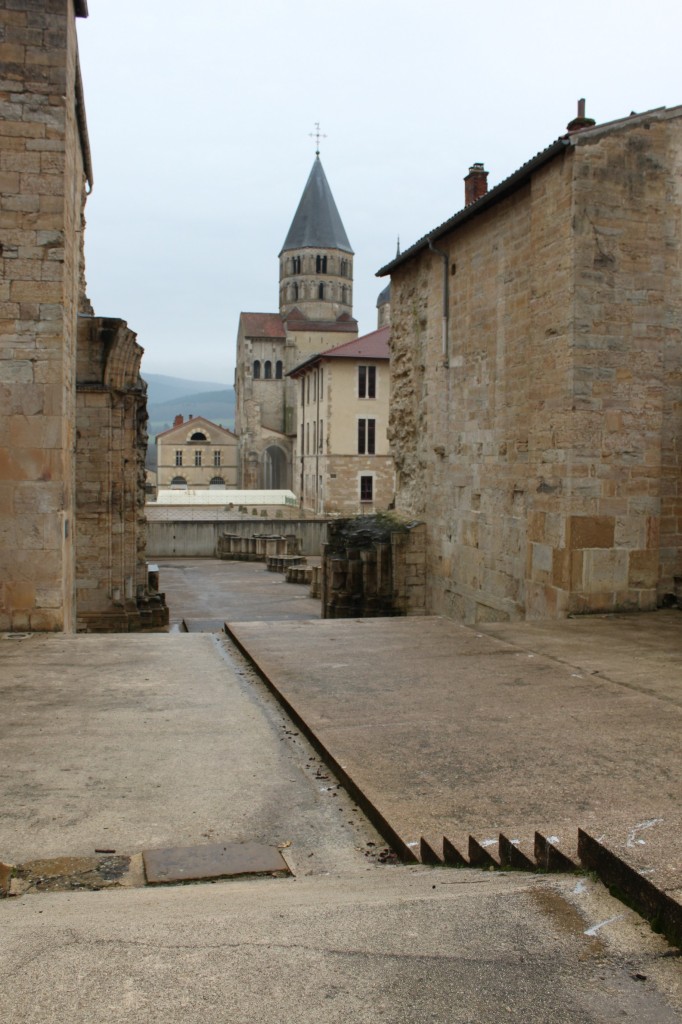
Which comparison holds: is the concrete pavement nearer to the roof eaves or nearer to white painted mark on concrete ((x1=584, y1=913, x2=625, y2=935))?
white painted mark on concrete ((x1=584, y1=913, x2=625, y2=935))

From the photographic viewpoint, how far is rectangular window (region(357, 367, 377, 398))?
155ft

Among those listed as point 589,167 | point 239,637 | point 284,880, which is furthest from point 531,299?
point 284,880

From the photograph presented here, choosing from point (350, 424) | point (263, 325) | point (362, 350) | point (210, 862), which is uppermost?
point (263, 325)

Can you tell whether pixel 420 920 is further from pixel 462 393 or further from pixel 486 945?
pixel 462 393

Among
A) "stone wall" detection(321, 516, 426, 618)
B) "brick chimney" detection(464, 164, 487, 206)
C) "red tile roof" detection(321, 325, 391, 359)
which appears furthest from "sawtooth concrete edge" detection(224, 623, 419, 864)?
"red tile roof" detection(321, 325, 391, 359)

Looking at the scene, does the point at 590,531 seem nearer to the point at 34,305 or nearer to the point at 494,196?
the point at 494,196

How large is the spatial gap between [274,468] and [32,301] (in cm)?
6691

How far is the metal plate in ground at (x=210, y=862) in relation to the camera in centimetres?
340

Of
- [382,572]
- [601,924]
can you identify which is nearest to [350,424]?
[382,572]

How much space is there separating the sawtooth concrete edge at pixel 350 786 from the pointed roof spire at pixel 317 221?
79.0 metres

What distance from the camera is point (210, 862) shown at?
352 cm

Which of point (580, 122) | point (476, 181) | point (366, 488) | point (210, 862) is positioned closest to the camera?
point (210, 862)

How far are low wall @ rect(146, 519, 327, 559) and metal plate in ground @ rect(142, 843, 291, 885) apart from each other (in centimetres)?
2647

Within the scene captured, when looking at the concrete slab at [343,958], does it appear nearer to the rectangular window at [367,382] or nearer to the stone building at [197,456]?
the rectangular window at [367,382]
